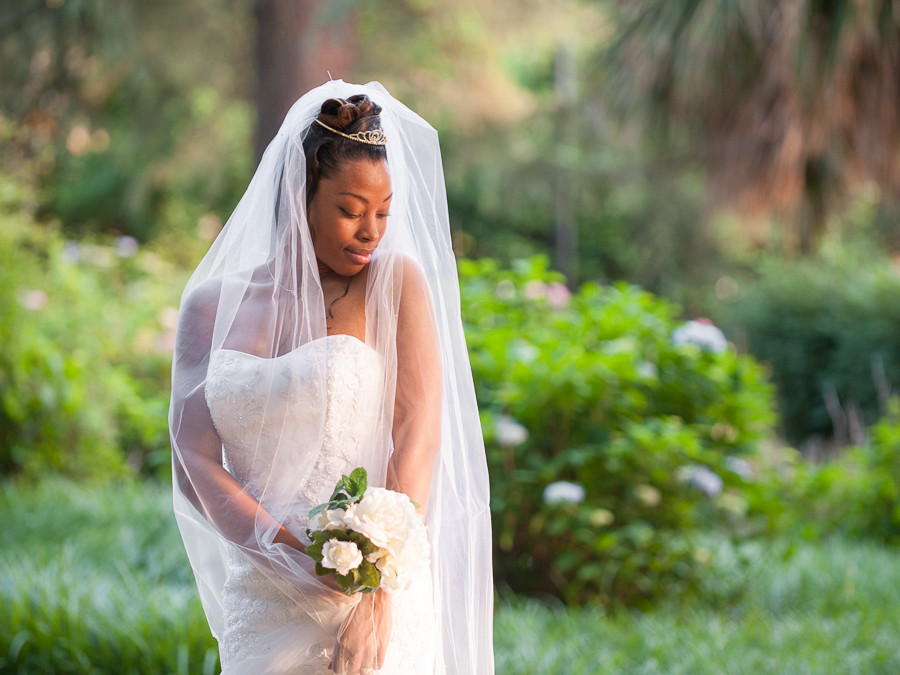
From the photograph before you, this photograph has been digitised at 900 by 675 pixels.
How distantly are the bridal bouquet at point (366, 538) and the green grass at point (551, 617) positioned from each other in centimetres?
181

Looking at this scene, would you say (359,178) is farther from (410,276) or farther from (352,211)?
(410,276)

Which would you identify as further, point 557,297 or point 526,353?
point 557,297

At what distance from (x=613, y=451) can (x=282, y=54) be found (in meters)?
3.61

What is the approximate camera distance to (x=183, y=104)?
460 inches

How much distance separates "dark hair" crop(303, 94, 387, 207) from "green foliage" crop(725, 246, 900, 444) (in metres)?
7.31

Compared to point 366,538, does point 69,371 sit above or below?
below

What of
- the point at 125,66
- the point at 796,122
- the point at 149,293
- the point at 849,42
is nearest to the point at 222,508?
the point at 849,42

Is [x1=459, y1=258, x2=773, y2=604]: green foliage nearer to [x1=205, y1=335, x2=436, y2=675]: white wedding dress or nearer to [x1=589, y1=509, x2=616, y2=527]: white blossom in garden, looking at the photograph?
[x1=589, y1=509, x2=616, y2=527]: white blossom in garden

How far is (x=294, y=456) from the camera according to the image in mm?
1767

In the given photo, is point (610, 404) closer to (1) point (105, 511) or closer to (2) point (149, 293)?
(1) point (105, 511)

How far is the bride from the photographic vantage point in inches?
67.2

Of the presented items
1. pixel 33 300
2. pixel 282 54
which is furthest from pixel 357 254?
pixel 33 300

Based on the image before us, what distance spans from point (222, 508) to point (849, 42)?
220 inches

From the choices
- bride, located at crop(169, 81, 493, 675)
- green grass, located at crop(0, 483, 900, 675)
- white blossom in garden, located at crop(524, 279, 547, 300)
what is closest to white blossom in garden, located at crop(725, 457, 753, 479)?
green grass, located at crop(0, 483, 900, 675)
